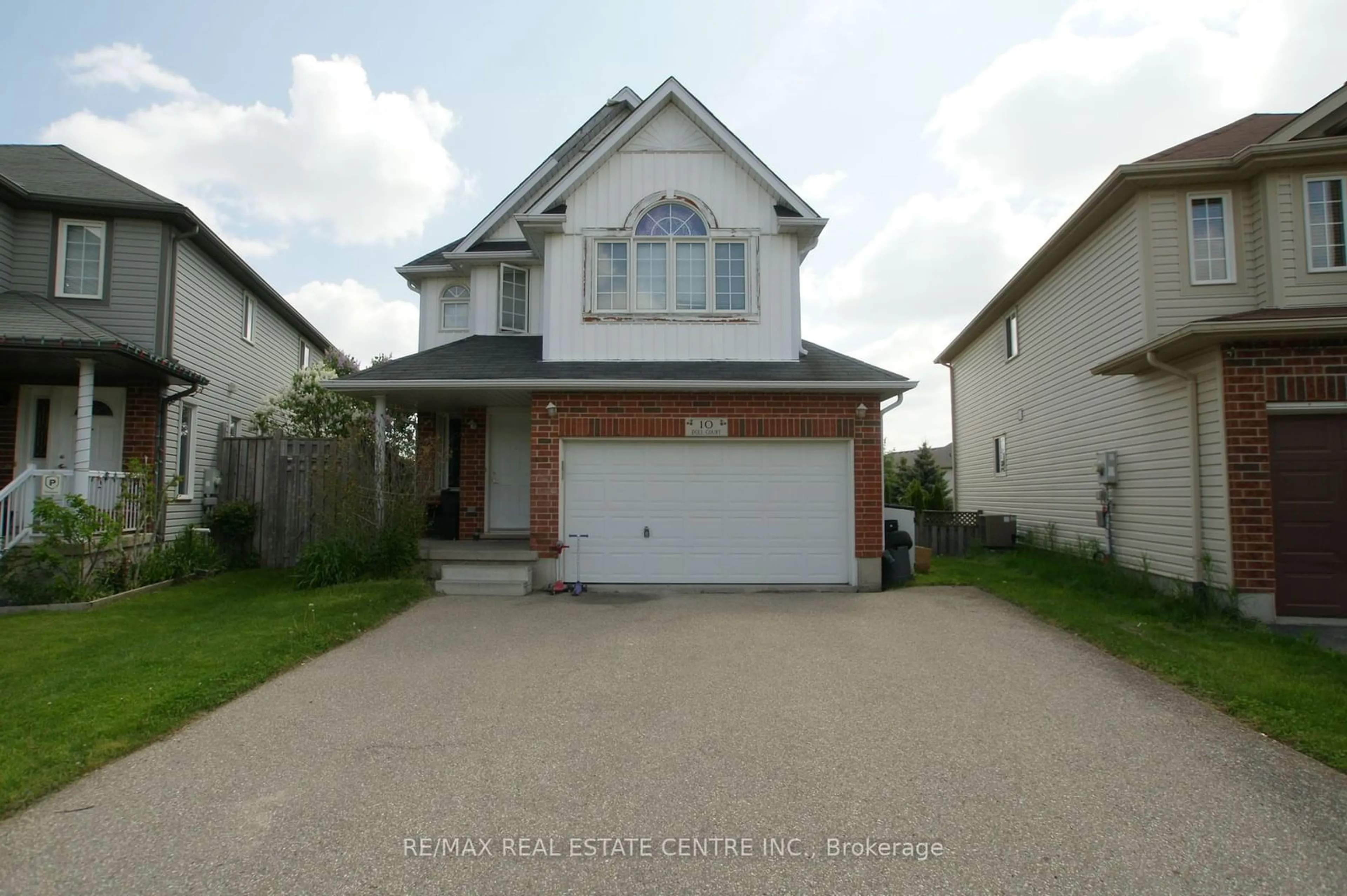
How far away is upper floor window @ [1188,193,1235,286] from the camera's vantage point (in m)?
10.5

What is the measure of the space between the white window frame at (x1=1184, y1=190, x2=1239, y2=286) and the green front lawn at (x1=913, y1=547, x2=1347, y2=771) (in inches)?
173

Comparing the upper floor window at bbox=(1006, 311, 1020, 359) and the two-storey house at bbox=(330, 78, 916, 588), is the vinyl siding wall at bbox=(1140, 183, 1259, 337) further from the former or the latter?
the upper floor window at bbox=(1006, 311, 1020, 359)

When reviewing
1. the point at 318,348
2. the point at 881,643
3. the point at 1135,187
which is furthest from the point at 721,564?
the point at 318,348

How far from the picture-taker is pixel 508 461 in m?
13.3

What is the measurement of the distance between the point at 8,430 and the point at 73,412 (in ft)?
2.96

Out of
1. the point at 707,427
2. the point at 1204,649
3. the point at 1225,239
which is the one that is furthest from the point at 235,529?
the point at 1225,239

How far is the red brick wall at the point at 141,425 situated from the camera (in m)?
12.2

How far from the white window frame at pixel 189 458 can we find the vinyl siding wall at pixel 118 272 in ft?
5.22

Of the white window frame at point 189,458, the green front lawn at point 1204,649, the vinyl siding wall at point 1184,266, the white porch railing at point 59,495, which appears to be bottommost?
the green front lawn at point 1204,649

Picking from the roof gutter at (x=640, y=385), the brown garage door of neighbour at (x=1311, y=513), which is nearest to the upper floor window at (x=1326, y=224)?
the brown garage door of neighbour at (x=1311, y=513)

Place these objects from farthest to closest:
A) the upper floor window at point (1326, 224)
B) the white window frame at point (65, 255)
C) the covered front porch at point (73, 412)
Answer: the white window frame at point (65, 255)
the covered front porch at point (73, 412)
the upper floor window at point (1326, 224)

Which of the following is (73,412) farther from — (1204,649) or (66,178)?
(1204,649)

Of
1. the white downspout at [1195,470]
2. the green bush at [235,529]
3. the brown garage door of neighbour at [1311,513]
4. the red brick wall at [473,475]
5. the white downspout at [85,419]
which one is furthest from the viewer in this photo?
the red brick wall at [473,475]

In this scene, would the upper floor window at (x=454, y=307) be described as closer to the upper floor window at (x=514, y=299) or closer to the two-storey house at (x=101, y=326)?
the upper floor window at (x=514, y=299)
